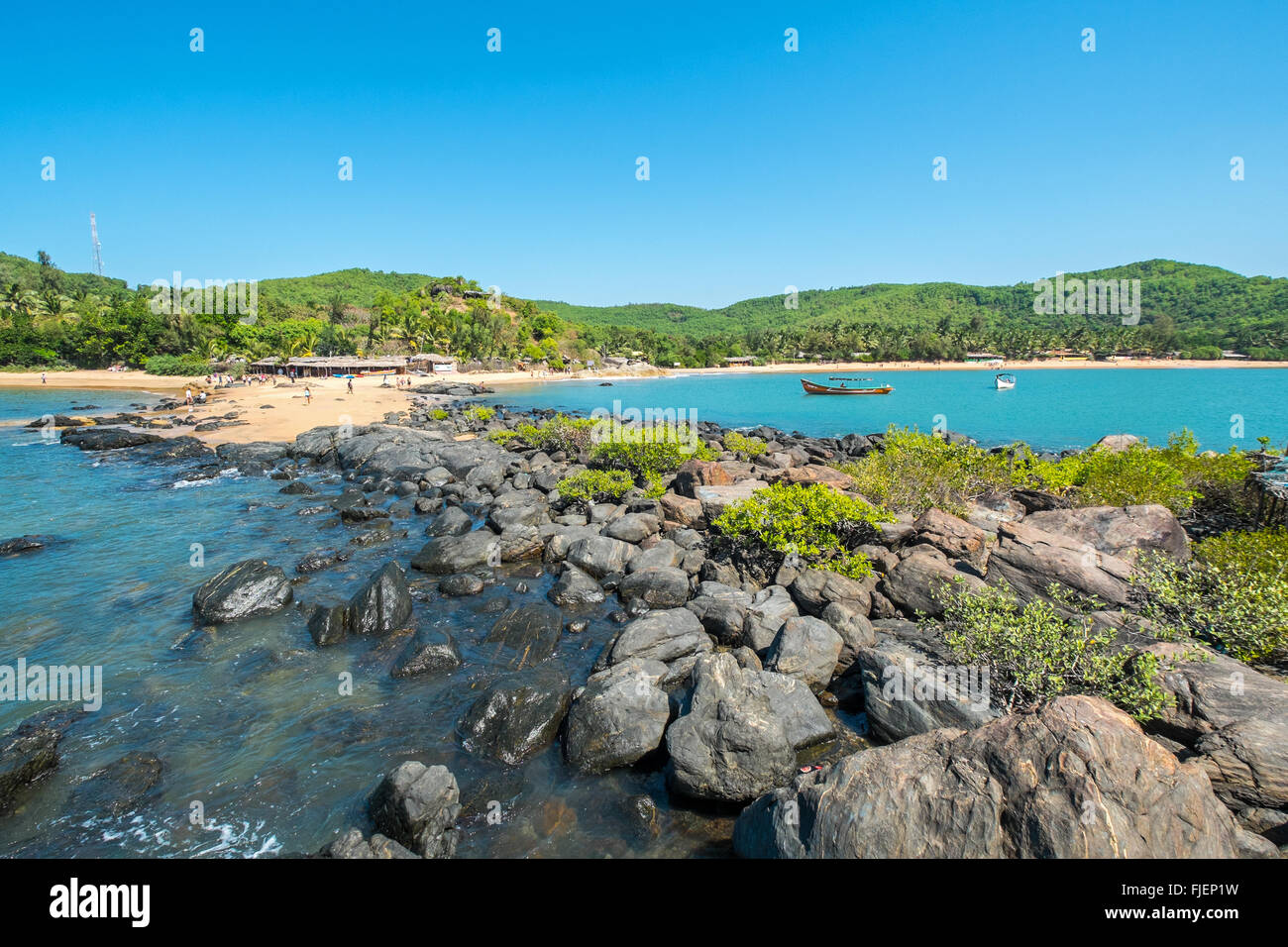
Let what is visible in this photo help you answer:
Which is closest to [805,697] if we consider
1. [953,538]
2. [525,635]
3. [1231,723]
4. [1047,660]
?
[1047,660]

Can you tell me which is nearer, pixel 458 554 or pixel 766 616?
pixel 766 616

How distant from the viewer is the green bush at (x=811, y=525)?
1155 centimetres

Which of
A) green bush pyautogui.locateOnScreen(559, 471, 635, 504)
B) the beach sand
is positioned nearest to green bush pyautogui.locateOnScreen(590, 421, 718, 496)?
green bush pyautogui.locateOnScreen(559, 471, 635, 504)

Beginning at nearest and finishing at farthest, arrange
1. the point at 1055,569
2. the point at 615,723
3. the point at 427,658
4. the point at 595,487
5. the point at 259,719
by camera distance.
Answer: the point at 615,723 → the point at 259,719 → the point at 1055,569 → the point at 427,658 → the point at 595,487

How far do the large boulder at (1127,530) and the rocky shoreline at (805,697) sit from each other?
0.04 meters

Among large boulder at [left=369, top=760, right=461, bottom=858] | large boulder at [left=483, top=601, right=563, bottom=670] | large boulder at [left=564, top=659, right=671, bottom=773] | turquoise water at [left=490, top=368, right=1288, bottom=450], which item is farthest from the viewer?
turquoise water at [left=490, top=368, right=1288, bottom=450]

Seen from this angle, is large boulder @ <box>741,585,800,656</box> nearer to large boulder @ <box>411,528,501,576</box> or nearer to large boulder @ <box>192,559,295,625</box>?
large boulder @ <box>411,528,501,576</box>

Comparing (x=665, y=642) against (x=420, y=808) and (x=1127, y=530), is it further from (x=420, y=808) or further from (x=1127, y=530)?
(x=1127, y=530)

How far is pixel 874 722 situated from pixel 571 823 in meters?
4.15

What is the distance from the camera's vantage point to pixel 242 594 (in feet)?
37.1

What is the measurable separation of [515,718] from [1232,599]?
952cm

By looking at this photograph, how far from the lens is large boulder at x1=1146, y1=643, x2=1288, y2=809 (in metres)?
5.54

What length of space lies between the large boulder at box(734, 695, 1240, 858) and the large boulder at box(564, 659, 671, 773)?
230 centimetres
